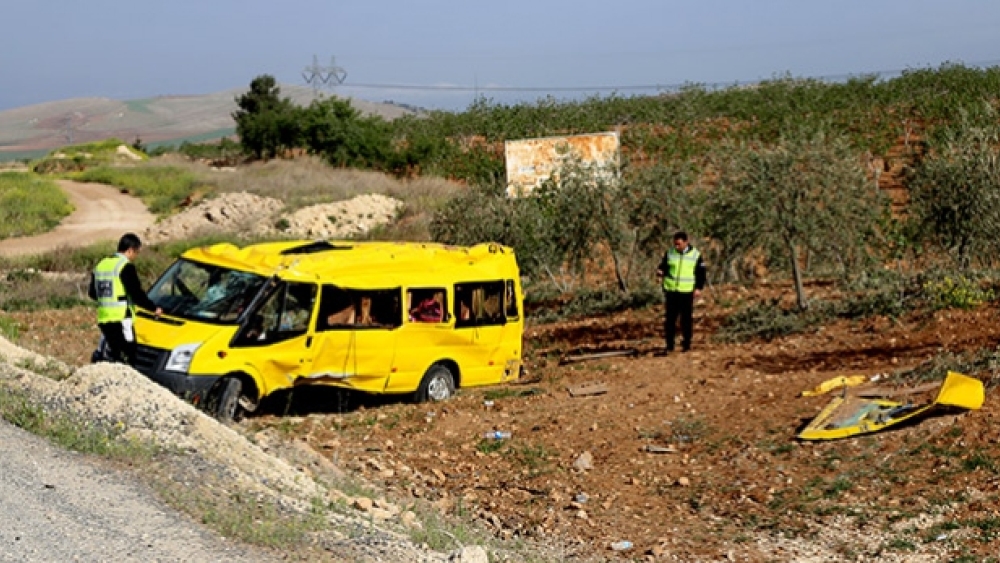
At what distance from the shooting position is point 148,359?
15086 millimetres

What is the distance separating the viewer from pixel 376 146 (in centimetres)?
6556

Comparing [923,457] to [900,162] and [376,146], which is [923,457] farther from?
[376,146]

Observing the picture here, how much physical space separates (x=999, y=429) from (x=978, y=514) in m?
1.88

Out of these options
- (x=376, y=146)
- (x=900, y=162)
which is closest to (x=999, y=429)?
(x=900, y=162)

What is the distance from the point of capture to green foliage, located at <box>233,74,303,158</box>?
2813 inches

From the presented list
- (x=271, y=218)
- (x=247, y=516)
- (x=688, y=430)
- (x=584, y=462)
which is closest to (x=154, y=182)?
(x=271, y=218)

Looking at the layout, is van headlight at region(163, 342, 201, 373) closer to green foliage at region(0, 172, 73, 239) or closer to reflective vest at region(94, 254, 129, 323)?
reflective vest at region(94, 254, 129, 323)

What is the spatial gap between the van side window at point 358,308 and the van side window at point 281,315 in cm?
20

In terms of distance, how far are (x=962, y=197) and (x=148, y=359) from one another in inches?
473

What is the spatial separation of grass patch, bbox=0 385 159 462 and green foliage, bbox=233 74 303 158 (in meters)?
58.8

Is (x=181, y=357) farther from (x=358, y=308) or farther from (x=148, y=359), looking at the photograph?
(x=358, y=308)

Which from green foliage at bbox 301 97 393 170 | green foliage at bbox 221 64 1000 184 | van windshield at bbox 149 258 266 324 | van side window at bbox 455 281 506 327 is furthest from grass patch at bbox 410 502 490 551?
green foliage at bbox 301 97 393 170

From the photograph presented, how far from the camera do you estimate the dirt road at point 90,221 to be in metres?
40.8

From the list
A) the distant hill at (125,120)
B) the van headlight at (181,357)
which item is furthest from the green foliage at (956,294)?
the distant hill at (125,120)
